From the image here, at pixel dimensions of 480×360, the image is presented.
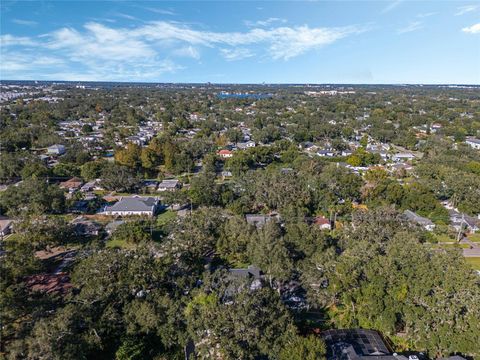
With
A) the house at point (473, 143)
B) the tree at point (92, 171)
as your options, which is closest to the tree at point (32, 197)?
the tree at point (92, 171)

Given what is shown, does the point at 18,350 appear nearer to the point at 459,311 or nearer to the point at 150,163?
the point at 459,311

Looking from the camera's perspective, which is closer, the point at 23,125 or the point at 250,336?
the point at 250,336

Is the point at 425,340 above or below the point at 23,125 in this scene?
below

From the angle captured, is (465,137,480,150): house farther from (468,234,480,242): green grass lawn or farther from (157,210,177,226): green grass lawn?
(157,210,177,226): green grass lawn

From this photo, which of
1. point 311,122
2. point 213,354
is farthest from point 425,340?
point 311,122

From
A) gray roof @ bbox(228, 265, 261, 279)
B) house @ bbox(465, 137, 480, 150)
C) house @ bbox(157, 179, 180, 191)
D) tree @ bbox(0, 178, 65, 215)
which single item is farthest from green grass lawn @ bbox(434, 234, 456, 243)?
house @ bbox(465, 137, 480, 150)

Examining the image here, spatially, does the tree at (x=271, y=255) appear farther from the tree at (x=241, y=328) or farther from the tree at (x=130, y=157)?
the tree at (x=130, y=157)
